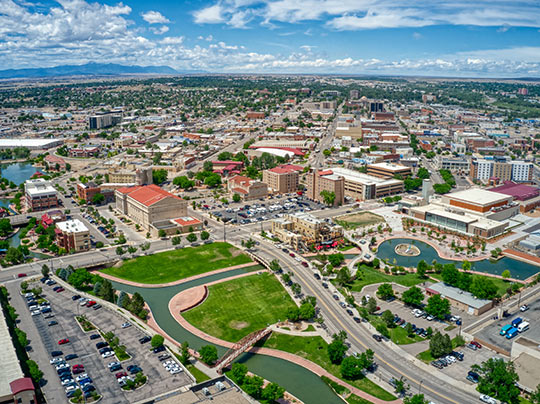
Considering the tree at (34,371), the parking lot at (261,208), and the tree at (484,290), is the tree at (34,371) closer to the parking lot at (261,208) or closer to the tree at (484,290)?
the tree at (484,290)

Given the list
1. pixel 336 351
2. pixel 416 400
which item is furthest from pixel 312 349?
pixel 416 400

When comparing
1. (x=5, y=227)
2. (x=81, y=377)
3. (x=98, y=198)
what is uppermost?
(x=98, y=198)

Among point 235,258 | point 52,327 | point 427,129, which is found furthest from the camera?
point 427,129

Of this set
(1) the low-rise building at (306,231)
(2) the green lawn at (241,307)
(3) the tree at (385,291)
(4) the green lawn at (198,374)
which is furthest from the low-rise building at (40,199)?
(3) the tree at (385,291)

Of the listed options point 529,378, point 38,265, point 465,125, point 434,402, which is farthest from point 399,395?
point 465,125

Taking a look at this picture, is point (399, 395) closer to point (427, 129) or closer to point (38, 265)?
point (38, 265)

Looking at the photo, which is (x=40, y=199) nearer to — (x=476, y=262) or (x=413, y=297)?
(x=413, y=297)

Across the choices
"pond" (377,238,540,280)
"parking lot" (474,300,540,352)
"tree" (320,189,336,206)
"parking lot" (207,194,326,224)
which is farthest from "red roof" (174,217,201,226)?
"parking lot" (474,300,540,352)
